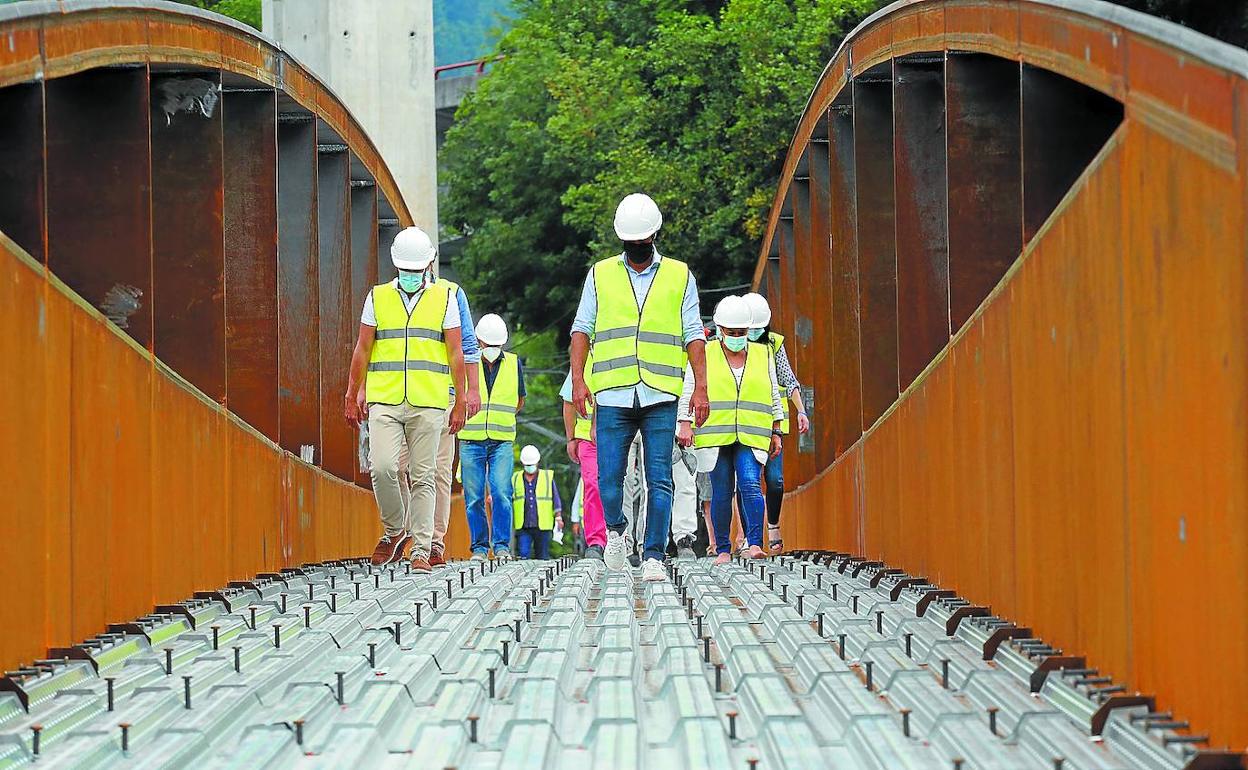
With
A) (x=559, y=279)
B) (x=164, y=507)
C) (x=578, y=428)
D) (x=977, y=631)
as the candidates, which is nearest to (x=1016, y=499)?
(x=977, y=631)

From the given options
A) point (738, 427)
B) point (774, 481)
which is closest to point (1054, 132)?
point (738, 427)

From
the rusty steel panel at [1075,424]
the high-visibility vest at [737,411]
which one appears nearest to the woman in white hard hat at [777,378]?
the high-visibility vest at [737,411]

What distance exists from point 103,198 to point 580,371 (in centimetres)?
280

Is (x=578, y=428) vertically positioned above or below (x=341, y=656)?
above

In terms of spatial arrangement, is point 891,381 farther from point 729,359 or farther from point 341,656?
point 341,656

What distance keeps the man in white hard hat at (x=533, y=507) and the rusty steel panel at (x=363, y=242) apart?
14.4 metres

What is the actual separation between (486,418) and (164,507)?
854cm

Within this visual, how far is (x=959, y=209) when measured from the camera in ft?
35.7

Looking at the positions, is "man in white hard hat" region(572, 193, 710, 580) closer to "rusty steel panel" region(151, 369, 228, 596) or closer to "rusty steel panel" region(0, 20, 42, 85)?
"rusty steel panel" region(151, 369, 228, 596)

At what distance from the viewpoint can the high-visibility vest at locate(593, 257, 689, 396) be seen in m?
11.5

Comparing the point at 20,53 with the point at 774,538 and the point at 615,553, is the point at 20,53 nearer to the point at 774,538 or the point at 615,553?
the point at 615,553

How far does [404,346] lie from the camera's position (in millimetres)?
13125

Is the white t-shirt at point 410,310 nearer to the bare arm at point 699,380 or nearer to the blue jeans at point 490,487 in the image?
the bare arm at point 699,380

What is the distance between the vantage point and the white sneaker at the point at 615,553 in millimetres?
12000
